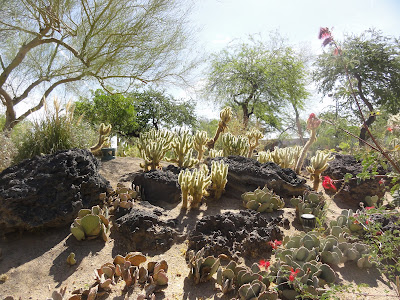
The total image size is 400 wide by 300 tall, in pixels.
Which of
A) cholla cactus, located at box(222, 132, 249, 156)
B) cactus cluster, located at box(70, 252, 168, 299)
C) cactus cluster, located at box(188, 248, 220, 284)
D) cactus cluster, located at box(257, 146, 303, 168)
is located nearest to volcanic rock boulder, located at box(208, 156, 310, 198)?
cactus cluster, located at box(257, 146, 303, 168)

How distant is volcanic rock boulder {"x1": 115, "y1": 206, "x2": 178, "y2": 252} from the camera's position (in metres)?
3.34

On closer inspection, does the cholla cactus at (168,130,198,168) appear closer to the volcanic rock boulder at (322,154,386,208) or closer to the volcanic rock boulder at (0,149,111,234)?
the volcanic rock boulder at (0,149,111,234)

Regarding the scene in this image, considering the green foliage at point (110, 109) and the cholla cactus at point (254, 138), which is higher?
the green foliage at point (110, 109)

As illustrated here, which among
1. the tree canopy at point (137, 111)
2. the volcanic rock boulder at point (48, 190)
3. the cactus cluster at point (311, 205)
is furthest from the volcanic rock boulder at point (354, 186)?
the tree canopy at point (137, 111)

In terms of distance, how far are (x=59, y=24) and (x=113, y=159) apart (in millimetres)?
5311

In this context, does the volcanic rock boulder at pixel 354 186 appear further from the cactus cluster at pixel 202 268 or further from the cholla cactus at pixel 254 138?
the cactus cluster at pixel 202 268

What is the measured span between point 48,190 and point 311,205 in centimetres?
372

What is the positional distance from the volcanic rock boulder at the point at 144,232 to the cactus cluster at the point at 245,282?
99 cm

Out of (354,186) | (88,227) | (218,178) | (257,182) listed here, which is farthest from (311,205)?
(88,227)

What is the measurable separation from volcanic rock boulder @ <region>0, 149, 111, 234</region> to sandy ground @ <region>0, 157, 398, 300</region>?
9.2 inches

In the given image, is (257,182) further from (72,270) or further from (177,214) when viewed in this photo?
(72,270)

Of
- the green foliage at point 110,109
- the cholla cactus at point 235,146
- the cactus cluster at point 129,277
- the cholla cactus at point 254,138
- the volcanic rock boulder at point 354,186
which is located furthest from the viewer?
the green foliage at point 110,109

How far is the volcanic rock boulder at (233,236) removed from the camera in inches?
128

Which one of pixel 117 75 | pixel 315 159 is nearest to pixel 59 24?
pixel 117 75
